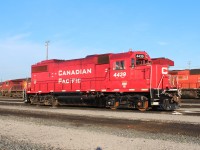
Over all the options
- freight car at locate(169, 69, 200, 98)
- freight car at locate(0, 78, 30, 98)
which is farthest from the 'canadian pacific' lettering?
freight car at locate(0, 78, 30, 98)

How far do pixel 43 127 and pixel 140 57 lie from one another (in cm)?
1158

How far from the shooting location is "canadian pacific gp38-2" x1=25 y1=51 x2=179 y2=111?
21469 millimetres

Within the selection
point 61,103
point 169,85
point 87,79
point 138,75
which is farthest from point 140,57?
point 61,103

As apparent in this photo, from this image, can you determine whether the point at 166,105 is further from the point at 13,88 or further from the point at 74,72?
the point at 13,88

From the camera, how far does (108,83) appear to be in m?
24.0

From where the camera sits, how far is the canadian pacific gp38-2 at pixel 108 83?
2147 centimetres

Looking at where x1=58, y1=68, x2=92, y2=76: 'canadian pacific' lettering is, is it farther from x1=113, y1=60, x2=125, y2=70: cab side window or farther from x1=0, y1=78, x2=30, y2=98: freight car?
x1=0, y1=78, x2=30, y2=98: freight car

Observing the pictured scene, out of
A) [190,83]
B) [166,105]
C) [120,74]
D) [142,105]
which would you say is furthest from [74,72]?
[190,83]

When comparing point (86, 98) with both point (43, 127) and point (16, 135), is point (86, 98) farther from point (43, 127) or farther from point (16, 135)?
point (16, 135)

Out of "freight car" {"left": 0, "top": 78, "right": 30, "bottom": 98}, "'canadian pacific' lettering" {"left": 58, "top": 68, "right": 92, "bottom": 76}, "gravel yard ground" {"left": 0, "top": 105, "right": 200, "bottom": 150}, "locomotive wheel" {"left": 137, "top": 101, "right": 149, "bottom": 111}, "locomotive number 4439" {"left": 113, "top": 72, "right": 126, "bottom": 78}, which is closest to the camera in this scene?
"gravel yard ground" {"left": 0, "top": 105, "right": 200, "bottom": 150}

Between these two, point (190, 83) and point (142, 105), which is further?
point (190, 83)

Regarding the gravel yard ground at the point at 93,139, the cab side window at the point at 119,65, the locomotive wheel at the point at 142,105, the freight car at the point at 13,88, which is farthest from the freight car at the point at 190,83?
the gravel yard ground at the point at 93,139

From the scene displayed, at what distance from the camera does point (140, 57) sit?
75.3ft

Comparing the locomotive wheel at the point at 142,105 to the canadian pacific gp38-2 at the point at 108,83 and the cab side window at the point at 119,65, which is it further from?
the cab side window at the point at 119,65
